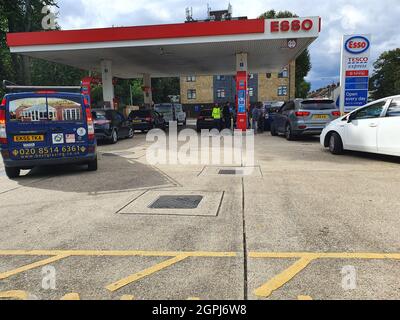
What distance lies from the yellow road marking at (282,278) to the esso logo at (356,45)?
494 inches

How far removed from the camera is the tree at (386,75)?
65.5 meters

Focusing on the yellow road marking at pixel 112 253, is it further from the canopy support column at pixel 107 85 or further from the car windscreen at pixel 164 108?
the car windscreen at pixel 164 108

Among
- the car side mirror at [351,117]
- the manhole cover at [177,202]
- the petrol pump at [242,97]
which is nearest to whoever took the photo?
the manhole cover at [177,202]

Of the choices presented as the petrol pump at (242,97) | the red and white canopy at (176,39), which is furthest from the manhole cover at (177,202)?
the petrol pump at (242,97)

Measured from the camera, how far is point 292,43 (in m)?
17.0

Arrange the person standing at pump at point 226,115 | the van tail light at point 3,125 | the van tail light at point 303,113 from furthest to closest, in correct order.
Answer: the person standing at pump at point 226,115
the van tail light at point 303,113
the van tail light at point 3,125

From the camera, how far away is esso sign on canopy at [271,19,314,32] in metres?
16.0

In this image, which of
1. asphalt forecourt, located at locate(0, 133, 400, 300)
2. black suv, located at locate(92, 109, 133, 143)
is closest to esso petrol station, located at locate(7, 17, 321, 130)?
black suv, located at locate(92, 109, 133, 143)

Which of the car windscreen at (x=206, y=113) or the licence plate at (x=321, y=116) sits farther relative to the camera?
the car windscreen at (x=206, y=113)

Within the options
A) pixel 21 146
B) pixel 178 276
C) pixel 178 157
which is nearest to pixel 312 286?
pixel 178 276

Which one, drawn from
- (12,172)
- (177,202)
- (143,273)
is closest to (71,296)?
(143,273)

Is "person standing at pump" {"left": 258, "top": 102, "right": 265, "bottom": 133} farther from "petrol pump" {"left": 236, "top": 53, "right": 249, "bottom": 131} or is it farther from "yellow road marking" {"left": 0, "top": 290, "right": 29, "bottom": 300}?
"yellow road marking" {"left": 0, "top": 290, "right": 29, "bottom": 300}

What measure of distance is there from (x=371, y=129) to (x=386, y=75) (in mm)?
68146

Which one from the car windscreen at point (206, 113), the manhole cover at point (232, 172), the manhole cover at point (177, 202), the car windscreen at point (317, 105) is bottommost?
the manhole cover at point (177, 202)
